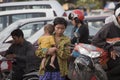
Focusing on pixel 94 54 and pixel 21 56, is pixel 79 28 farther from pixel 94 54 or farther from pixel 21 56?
pixel 94 54

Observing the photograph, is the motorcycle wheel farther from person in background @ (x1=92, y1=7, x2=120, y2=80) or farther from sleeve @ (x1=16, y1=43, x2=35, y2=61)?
sleeve @ (x1=16, y1=43, x2=35, y2=61)

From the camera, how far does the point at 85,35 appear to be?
27.8 feet

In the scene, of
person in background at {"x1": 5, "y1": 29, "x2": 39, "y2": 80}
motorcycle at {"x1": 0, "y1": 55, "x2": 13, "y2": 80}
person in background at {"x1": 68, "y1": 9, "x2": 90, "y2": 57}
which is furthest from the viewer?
person in background at {"x1": 5, "y1": 29, "x2": 39, "y2": 80}

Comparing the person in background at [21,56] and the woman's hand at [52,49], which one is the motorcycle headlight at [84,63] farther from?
the person in background at [21,56]

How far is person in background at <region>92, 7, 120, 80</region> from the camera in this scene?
6.86 m

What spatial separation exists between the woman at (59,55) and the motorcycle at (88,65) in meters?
0.13

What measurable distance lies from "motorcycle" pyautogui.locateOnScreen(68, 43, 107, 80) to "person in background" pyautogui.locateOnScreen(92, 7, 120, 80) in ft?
0.52

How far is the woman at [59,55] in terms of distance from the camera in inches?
259

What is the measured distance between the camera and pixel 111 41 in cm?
699

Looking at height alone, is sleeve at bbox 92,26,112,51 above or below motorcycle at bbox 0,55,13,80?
above

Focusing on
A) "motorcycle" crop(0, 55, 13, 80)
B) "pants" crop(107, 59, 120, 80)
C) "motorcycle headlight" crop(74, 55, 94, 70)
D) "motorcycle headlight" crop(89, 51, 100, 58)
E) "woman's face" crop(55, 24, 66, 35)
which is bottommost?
"motorcycle" crop(0, 55, 13, 80)

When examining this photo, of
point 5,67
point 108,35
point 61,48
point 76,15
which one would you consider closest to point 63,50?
point 61,48

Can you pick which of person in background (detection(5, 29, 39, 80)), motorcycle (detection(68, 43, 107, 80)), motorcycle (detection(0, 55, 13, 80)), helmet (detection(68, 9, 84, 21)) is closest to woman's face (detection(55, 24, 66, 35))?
motorcycle (detection(68, 43, 107, 80))

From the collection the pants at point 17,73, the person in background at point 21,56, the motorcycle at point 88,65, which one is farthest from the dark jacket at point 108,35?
the pants at point 17,73
